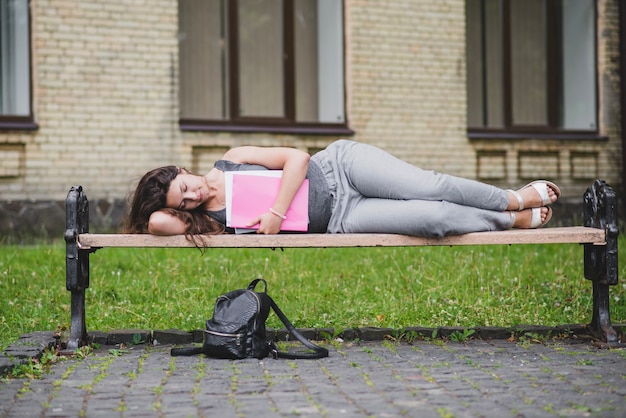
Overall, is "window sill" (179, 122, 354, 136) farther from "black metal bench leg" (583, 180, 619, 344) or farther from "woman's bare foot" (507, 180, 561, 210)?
"black metal bench leg" (583, 180, 619, 344)

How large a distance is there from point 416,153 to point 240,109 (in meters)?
2.57

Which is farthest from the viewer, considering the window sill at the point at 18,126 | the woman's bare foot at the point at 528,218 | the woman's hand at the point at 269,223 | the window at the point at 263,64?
the window at the point at 263,64

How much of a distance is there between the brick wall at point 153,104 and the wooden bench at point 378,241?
610cm

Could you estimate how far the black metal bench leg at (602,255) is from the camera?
5.25 meters

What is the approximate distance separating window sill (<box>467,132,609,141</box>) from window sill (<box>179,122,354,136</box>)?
83.6 inches

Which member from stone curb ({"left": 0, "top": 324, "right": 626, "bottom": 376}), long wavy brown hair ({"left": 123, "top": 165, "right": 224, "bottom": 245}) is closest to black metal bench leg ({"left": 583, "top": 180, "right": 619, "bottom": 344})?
stone curb ({"left": 0, "top": 324, "right": 626, "bottom": 376})

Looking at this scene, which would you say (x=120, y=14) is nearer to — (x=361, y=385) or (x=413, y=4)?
(x=413, y=4)

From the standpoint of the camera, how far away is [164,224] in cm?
498

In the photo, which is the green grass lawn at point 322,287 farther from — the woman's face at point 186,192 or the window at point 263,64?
the window at point 263,64

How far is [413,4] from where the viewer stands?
13.0 m

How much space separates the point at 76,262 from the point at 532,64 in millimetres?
11309

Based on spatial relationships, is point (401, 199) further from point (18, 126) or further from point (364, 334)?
point (18, 126)

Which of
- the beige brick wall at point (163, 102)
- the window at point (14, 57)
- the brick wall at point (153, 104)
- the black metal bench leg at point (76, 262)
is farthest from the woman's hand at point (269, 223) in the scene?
the window at point (14, 57)

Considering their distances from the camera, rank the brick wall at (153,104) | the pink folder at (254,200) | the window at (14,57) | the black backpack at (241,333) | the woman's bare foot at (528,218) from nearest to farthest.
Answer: the black backpack at (241,333) → the pink folder at (254,200) → the woman's bare foot at (528,218) → the brick wall at (153,104) → the window at (14,57)
